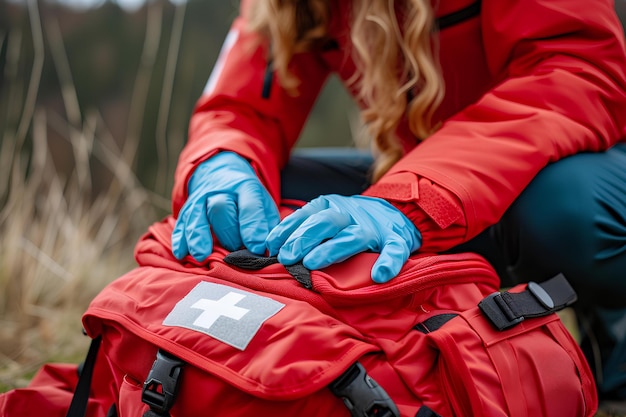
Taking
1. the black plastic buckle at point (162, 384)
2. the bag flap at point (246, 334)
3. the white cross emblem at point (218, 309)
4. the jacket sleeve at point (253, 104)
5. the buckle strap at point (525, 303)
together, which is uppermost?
the jacket sleeve at point (253, 104)

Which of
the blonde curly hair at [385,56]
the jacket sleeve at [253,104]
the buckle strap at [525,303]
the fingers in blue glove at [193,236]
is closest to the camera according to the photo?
the buckle strap at [525,303]

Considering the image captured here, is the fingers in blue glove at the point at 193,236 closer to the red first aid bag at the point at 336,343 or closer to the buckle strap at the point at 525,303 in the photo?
the red first aid bag at the point at 336,343

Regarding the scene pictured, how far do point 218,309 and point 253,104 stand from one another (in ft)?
2.46

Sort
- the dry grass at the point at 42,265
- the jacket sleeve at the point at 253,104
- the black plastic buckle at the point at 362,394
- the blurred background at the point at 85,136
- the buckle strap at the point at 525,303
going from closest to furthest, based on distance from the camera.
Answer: the black plastic buckle at the point at 362,394 → the buckle strap at the point at 525,303 → the jacket sleeve at the point at 253,104 → the dry grass at the point at 42,265 → the blurred background at the point at 85,136

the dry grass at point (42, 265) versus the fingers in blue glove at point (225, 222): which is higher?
the fingers in blue glove at point (225, 222)

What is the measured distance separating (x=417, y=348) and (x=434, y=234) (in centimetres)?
24

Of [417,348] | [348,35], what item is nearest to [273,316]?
[417,348]

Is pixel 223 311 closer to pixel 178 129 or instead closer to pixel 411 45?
pixel 411 45

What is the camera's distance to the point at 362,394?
80 centimetres

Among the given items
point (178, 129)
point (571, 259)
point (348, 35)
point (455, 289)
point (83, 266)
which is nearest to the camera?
point (455, 289)

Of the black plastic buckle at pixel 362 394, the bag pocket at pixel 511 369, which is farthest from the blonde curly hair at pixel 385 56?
the black plastic buckle at pixel 362 394

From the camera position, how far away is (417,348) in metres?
0.86

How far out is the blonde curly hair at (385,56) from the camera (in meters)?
1.30

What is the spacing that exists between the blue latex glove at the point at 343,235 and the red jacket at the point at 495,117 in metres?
0.06
